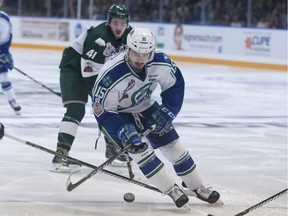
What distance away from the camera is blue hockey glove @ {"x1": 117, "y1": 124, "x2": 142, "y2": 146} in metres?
3.96

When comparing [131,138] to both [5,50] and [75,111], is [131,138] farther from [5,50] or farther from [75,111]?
[5,50]

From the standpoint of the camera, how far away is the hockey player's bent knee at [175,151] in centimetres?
427

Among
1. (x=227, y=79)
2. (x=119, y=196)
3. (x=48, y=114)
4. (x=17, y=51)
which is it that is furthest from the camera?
(x=17, y=51)

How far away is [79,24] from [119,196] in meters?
14.2

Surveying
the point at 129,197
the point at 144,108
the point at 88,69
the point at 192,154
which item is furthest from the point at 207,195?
the point at 192,154

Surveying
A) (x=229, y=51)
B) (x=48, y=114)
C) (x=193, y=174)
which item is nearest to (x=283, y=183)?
(x=193, y=174)

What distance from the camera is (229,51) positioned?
15289 millimetres

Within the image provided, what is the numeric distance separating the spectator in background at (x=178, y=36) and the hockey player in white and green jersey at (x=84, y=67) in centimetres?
1100

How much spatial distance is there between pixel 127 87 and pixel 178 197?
1.90 ft

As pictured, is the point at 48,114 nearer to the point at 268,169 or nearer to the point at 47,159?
the point at 47,159

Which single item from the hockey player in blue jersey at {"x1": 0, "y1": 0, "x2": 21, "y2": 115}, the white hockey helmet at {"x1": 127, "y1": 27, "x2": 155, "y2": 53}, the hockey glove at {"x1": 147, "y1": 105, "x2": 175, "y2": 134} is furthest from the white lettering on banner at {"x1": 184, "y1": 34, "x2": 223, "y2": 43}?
the white hockey helmet at {"x1": 127, "y1": 27, "x2": 155, "y2": 53}

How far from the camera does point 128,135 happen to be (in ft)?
13.1

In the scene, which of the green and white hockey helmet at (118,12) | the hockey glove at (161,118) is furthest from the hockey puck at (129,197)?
the green and white hockey helmet at (118,12)

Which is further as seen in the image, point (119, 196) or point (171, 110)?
point (119, 196)
